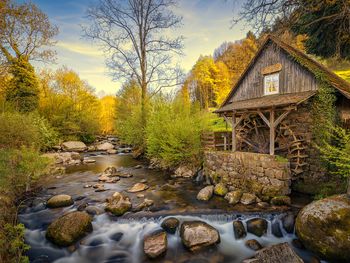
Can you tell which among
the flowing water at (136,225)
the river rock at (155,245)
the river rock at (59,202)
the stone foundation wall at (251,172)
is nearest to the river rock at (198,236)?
the flowing water at (136,225)

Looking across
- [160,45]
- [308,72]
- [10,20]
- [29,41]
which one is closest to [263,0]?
[308,72]

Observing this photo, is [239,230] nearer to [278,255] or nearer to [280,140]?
[278,255]

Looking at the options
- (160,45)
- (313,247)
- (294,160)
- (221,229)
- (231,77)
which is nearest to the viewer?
(313,247)

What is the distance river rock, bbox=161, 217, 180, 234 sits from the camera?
16.7 ft

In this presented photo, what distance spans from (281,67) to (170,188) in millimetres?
6831

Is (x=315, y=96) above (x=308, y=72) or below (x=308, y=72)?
below

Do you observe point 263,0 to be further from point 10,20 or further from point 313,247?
point 10,20

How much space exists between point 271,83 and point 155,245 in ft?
26.1

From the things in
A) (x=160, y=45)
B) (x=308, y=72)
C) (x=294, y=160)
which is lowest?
(x=294, y=160)

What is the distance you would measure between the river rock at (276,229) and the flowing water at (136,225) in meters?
0.10

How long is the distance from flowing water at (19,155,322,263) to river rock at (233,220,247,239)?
11 centimetres

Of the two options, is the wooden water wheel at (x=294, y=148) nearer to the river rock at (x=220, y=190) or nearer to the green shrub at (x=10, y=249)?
the river rock at (x=220, y=190)

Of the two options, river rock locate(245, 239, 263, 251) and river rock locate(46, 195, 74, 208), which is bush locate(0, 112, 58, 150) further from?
river rock locate(245, 239, 263, 251)

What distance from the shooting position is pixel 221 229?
5.24 metres
